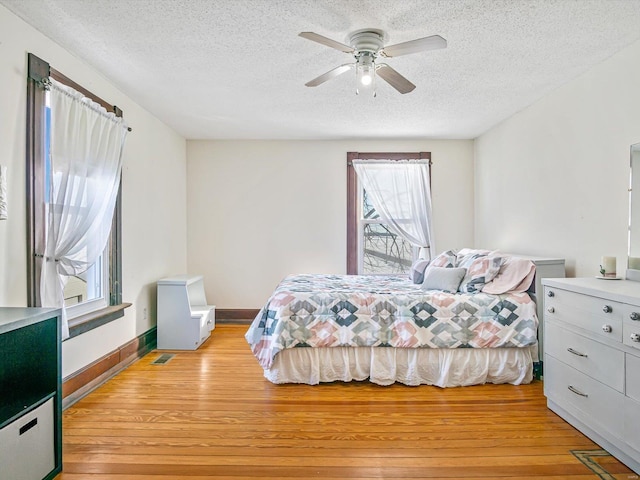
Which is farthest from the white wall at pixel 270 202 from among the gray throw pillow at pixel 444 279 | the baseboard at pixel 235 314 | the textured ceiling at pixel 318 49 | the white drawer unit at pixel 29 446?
the white drawer unit at pixel 29 446

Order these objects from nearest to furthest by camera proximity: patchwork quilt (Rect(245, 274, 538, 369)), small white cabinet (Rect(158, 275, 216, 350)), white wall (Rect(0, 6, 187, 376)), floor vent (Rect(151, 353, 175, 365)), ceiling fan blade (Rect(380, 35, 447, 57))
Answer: ceiling fan blade (Rect(380, 35, 447, 57))
white wall (Rect(0, 6, 187, 376))
patchwork quilt (Rect(245, 274, 538, 369))
floor vent (Rect(151, 353, 175, 365))
small white cabinet (Rect(158, 275, 216, 350))

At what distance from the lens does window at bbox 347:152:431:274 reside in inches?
190

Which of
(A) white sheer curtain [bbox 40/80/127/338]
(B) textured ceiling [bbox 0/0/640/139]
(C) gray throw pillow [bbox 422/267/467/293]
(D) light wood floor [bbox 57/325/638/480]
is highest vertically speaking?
Answer: (B) textured ceiling [bbox 0/0/640/139]

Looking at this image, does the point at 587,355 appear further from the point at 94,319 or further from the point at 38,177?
the point at 38,177

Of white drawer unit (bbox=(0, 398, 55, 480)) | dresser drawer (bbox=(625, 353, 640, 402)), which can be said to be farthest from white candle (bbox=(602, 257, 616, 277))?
white drawer unit (bbox=(0, 398, 55, 480))

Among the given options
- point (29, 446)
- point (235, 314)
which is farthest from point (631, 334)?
point (235, 314)

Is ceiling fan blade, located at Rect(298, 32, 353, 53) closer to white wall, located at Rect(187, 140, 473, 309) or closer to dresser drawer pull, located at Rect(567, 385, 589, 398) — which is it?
dresser drawer pull, located at Rect(567, 385, 589, 398)

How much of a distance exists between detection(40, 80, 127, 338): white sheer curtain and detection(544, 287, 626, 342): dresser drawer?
3128mm

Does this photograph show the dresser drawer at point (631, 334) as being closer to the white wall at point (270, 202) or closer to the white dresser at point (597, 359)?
the white dresser at point (597, 359)

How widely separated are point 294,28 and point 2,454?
2540 millimetres

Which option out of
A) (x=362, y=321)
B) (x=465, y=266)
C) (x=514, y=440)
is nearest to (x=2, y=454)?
(x=362, y=321)

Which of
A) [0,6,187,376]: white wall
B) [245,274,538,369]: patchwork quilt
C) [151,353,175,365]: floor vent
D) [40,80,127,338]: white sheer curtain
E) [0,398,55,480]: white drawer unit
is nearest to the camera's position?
[0,398,55,480]: white drawer unit

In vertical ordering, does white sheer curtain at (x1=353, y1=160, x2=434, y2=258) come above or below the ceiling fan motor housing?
below

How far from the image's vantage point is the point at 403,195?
4.75 m
